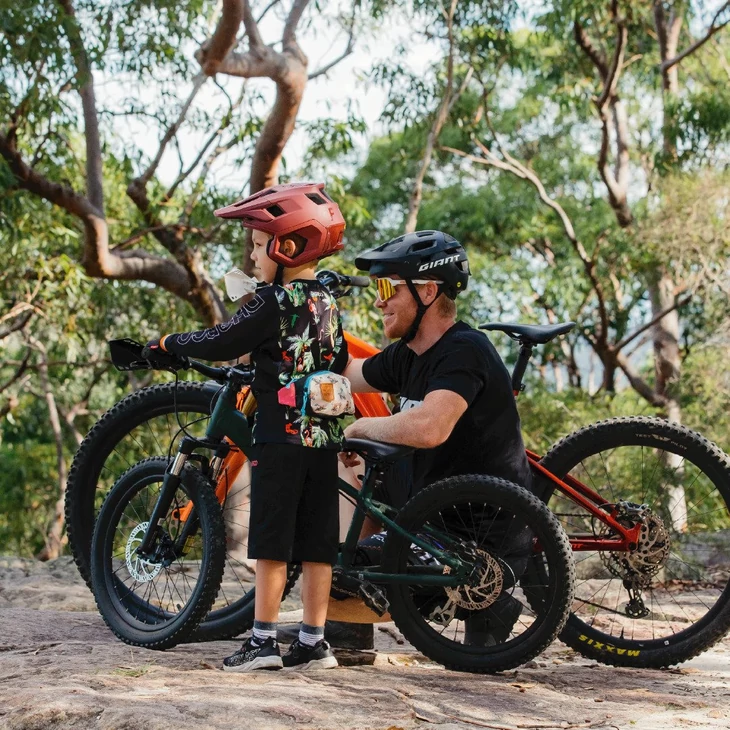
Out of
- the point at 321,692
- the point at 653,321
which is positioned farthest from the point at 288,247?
the point at 653,321

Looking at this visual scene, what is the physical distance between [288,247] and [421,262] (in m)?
0.51

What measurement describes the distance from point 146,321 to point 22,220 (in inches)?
187

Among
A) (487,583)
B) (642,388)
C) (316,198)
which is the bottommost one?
(487,583)

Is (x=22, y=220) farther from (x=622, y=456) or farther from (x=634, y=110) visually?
(x=634, y=110)

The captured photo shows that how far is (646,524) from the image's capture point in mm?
4223

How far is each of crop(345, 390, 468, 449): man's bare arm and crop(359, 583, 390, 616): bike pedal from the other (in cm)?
53

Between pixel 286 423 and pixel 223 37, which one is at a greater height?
pixel 223 37

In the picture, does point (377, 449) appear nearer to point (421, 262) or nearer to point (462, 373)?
point (462, 373)

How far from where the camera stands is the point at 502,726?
313 cm

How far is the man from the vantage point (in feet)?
12.8

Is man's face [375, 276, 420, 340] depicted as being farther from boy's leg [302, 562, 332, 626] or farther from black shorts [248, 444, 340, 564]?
boy's leg [302, 562, 332, 626]

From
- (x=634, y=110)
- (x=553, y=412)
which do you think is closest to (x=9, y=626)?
(x=553, y=412)

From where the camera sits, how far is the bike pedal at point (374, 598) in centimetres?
395

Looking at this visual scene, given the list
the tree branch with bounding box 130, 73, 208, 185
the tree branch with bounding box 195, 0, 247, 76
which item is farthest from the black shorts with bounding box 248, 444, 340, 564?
the tree branch with bounding box 130, 73, 208, 185
